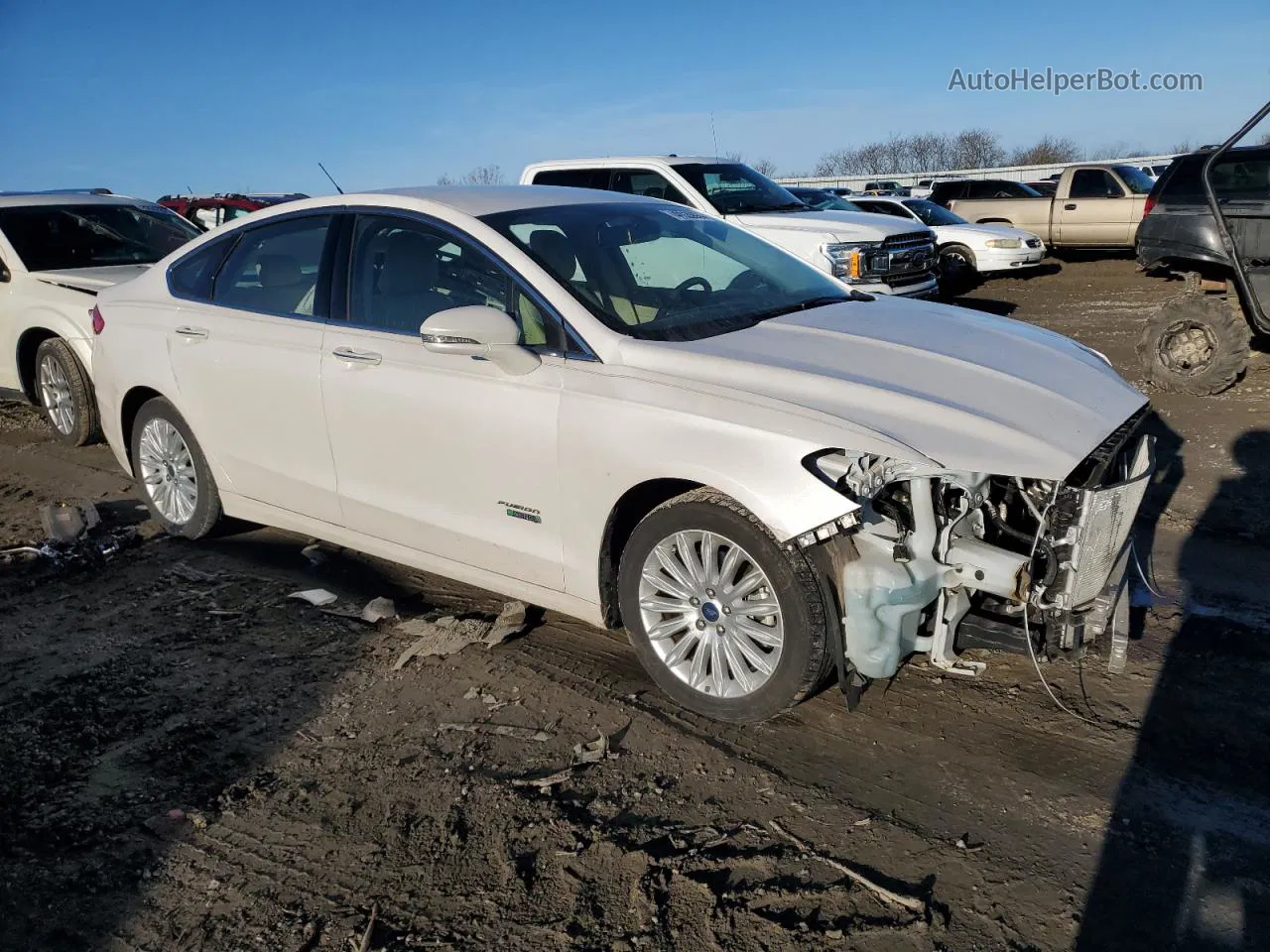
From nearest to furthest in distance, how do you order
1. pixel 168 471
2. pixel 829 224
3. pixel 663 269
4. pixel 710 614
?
1. pixel 710 614
2. pixel 663 269
3. pixel 168 471
4. pixel 829 224

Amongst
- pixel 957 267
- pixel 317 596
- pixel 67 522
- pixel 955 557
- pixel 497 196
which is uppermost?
pixel 497 196

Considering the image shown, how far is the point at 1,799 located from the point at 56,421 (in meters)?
5.89

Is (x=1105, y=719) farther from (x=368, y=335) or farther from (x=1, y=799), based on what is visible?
(x=1, y=799)

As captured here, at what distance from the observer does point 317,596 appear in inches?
202

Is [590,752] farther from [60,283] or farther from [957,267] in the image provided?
[957,267]

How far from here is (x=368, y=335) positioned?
15.1 feet

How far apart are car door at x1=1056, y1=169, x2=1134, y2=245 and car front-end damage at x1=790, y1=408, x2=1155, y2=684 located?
17.9 meters

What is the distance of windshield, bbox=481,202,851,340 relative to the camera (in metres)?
4.20

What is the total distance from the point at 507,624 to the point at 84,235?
6468 millimetres

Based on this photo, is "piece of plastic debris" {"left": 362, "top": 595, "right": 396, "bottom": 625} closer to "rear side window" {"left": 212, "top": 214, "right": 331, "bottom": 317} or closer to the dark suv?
"rear side window" {"left": 212, "top": 214, "right": 331, "bottom": 317}

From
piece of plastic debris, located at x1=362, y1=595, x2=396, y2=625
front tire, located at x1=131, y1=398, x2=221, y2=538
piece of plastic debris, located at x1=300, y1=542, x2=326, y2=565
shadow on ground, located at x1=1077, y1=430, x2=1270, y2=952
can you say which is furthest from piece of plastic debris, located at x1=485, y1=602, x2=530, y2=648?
shadow on ground, located at x1=1077, y1=430, x2=1270, y2=952

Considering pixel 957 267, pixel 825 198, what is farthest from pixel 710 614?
pixel 957 267

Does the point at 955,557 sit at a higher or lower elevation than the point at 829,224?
lower

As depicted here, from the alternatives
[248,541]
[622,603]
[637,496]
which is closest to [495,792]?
[622,603]
